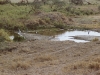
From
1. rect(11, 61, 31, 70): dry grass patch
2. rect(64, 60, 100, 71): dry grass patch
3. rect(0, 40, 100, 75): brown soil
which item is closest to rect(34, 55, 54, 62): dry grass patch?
rect(0, 40, 100, 75): brown soil

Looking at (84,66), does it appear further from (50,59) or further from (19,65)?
(19,65)

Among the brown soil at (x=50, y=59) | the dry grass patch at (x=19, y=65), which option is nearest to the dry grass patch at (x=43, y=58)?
the brown soil at (x=50, y=59)

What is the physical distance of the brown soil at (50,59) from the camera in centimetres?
1761

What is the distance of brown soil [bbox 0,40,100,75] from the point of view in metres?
17.6

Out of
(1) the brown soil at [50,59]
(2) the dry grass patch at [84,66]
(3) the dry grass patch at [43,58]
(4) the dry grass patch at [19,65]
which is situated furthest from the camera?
(3) the dry grass patch at [43,58]

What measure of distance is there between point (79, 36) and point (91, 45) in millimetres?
15706

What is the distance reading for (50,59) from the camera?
2097 cm

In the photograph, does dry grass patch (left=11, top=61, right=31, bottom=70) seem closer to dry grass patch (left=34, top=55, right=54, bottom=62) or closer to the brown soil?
the brown soil

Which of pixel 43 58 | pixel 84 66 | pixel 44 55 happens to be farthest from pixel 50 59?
pixel 84 66

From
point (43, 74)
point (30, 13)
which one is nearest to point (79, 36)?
point (30, 13)

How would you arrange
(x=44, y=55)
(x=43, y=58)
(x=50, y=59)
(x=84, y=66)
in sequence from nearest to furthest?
(x=84, y=66)
(x=43, y=58)
(x=50, y=59)
(x=44, y=55)

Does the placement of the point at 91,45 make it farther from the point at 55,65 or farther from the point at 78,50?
the point at 55,65

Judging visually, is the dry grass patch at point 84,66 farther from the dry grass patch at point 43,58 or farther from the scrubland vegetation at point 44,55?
the dry grass patch at point 43,58

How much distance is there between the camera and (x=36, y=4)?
209 ft
